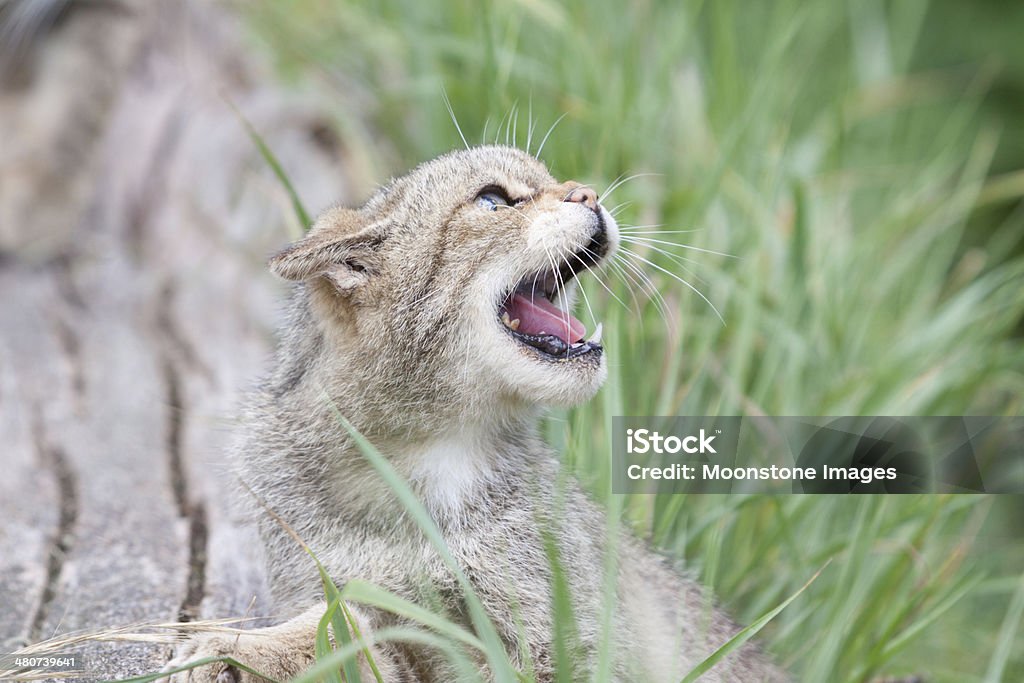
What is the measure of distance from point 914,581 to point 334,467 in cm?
224

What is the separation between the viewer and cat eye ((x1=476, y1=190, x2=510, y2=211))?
3.11m

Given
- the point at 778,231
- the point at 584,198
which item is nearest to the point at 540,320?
the point at 584,198

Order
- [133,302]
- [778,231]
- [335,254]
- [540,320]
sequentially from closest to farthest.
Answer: [335,254] → [540,320] → [778,231] → [133,302]

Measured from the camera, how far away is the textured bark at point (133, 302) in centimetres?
358

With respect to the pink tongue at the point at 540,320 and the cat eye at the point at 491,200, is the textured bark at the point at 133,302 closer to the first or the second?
the pink tongue at the point at 540,320

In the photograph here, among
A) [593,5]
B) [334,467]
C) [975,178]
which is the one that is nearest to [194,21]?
[593,5]

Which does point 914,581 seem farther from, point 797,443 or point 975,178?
point 975,178

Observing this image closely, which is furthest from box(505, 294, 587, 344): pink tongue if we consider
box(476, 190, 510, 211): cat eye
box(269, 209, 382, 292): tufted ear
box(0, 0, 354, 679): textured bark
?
box(0, 0, 354, 679): textured bark

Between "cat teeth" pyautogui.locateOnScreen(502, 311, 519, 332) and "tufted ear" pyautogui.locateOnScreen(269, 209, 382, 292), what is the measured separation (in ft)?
1.32

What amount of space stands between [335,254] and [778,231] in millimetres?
2780

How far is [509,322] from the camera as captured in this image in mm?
3020

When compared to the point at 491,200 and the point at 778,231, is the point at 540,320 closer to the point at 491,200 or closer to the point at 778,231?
the point at 491,200

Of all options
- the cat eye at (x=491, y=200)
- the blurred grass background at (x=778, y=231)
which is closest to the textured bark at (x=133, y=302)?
the blurred grass background at (x=778, y=231)

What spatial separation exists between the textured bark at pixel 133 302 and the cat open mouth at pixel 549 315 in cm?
120
